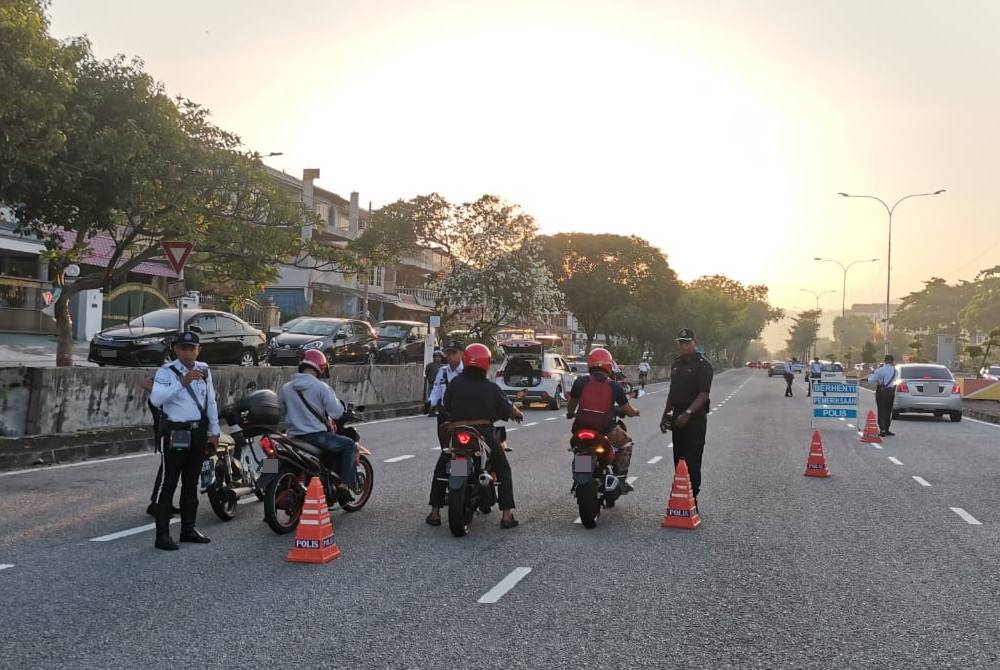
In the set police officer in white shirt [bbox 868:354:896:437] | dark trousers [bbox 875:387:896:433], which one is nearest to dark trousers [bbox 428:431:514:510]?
police officer in white shirt [bbox 868:354:896:437]

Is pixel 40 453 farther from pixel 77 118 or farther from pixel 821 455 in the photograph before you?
pixel 821 455

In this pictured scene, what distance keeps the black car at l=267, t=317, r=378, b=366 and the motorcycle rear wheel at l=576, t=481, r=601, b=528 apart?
60.0ft

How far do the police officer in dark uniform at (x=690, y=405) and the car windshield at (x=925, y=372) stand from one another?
18.2 metres

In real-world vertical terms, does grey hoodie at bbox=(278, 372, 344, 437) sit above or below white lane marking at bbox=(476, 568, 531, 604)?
above

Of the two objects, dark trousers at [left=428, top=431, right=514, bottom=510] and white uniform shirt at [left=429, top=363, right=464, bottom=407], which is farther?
white uniform shirt at [left=429, top=363, right=464, bottom=407]

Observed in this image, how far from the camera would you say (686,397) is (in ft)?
31.7

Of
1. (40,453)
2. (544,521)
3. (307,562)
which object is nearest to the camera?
(307,562)

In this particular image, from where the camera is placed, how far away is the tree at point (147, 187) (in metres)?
14.5

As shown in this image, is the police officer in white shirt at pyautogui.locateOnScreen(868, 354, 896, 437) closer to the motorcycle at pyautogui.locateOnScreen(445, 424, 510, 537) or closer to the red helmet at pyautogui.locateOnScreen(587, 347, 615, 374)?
the red helmet at pyautogui.locateOnScreen(587, 347, 615, 374)

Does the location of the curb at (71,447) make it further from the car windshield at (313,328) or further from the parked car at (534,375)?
the parked car at (534,375)

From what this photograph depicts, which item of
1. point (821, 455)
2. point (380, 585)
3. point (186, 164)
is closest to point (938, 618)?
point (380, 585)

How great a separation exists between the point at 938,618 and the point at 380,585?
3.45m

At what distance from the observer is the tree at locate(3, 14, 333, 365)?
1449cm

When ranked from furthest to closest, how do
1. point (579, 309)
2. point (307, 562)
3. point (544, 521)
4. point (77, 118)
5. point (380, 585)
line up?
point (579, 309), point (77, 118), point (544, 521), point (307, 562), point (380, 585)
